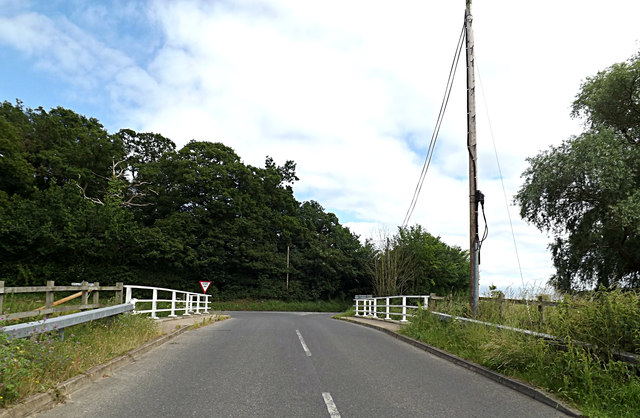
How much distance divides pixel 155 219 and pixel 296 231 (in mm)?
15214

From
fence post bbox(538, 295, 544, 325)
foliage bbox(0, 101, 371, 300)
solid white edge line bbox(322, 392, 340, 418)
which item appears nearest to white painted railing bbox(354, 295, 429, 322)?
fence post bbox(538, 295, 544, 325)

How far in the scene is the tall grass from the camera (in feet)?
17.5

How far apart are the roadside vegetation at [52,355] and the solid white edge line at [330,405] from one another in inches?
131

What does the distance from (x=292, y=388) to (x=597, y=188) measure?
18.8 metres

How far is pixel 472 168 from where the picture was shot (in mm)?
11836

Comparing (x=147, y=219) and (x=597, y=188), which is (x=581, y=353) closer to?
(x=597, y=188)

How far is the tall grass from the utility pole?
2.42 m

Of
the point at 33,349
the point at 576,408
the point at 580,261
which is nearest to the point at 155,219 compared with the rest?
the point at 580,261

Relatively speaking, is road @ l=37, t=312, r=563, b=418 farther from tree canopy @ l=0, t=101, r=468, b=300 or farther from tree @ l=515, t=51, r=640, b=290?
tree canopy @ l=0, t=101, r=468, b=300

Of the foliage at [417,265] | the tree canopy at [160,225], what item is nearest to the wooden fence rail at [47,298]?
the foliage at [417,265]

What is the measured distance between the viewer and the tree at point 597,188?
60.8 ft

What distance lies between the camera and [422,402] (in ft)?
18.4

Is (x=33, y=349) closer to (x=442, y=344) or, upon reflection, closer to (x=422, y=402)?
(x=422, y=402)

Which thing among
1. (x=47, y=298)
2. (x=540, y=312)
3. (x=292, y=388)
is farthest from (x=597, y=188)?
(x=47, y=298)
